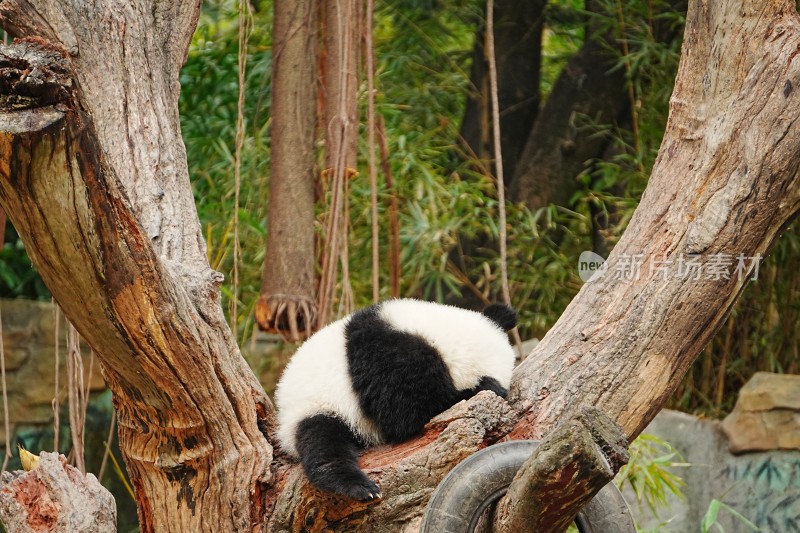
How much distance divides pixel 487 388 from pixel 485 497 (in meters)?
0.41

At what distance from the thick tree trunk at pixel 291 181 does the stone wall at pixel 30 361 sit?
222 centimetres

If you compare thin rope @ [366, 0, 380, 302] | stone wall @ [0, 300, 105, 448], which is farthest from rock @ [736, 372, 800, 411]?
stone wall @ [0, 300, 105, 448]

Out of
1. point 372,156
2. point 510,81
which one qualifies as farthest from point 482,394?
point 510,81

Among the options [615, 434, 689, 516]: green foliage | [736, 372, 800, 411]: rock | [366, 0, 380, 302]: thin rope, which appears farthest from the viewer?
[736, 372, 800, 411]: rock

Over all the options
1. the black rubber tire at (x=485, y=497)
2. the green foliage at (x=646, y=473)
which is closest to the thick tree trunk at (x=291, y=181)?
the black rubber tire at (x=485, y=497)

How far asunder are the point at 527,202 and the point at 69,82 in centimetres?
307

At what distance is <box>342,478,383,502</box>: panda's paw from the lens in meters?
1.52

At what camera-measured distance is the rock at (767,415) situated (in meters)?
3.66

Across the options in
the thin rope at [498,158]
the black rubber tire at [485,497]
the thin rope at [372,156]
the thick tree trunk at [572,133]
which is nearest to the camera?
the black rubber tire at [485,497]

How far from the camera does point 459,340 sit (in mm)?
1913

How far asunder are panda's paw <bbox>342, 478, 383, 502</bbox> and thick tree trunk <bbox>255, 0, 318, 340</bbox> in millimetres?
932

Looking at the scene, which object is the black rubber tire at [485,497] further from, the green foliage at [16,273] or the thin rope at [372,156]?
the green foliage at [16,273]

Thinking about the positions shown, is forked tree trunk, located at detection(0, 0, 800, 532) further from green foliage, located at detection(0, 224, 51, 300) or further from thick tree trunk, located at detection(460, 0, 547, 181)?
green foliage, located at detection(0, 224, 51, 300)

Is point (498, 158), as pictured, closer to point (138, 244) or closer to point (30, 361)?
point (138, 244)
